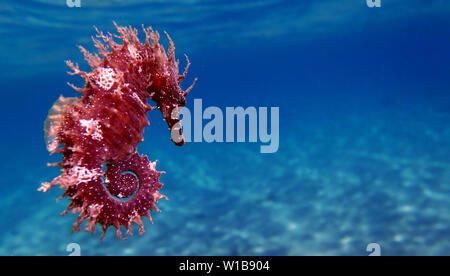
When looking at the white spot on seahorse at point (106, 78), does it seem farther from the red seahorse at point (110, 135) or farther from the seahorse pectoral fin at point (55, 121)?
the seahorse pectoral fin at point (55, 121)

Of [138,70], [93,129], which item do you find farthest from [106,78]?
[93,129]

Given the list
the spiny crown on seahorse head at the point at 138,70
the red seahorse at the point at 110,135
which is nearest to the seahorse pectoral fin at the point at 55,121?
the red seahorse at the point at 110,135

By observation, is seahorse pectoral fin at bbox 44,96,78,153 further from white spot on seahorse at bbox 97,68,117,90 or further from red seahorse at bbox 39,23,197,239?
white spot on seahorse at bbox 97,68,117,90

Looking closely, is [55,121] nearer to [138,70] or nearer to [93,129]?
[93,129]

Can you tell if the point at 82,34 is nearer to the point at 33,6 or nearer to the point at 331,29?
the point at 33,6

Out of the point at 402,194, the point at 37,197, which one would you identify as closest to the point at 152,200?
the point at 402,194

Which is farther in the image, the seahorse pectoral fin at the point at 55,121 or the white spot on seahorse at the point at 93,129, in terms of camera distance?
the seahorse pectoral fin at the point at 55,121

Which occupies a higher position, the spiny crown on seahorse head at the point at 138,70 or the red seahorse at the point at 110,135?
the spiny crown on seahorse head at the point at 138,70
